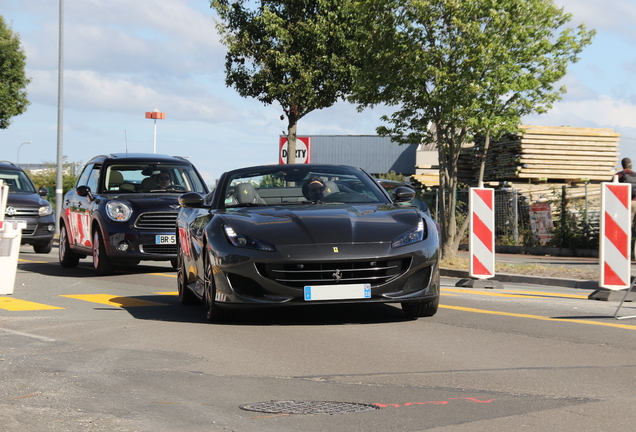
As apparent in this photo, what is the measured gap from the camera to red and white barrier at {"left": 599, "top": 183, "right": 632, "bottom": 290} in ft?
35.2

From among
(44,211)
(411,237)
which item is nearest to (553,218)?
(44,211)

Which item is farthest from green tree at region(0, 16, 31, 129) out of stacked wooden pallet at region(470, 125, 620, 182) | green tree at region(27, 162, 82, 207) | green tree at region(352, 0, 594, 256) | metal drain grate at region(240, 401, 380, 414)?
metal drain grate at region(240, 401, 380, 414)

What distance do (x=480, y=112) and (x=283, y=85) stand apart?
12272mm

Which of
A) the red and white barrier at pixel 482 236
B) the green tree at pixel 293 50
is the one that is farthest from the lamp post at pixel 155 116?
the red and white barrier at pixel 482 236

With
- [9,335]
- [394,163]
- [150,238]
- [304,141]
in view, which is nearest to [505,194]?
[304,141]

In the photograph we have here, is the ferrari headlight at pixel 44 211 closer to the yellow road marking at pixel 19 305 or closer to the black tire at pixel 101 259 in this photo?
the black tire at pixel 101 259

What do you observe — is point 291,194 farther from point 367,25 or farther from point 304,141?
point 304,141

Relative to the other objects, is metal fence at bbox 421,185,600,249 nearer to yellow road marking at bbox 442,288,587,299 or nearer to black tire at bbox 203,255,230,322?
yellow road marking at bbox 442,288,587,299

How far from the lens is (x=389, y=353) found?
683 cm

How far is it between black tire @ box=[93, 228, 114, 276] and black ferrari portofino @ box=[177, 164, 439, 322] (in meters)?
5.84

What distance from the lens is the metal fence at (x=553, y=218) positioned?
76.8ft

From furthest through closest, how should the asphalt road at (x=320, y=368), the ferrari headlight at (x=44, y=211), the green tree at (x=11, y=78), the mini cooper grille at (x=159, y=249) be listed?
1. the green tree at (x=11, y=78)
2. the ferrari headlight at (x=44, y=211)
3. the mini cooper grille at (x=159, y=249)
4. the asphalt road at (x=320, y=368)

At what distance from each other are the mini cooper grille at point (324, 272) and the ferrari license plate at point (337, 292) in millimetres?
37

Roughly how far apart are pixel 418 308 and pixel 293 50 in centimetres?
2303
